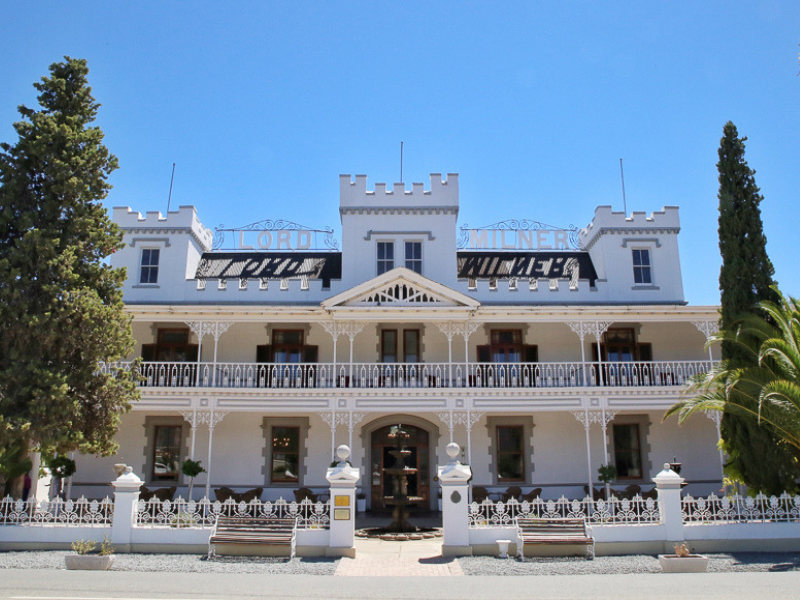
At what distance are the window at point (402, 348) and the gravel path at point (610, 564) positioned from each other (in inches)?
382

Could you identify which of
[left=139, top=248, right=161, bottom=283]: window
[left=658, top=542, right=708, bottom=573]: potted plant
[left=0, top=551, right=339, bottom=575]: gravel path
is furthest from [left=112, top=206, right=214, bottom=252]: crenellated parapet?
[left=658, top=542, right=708, bottom=573]: potted plant

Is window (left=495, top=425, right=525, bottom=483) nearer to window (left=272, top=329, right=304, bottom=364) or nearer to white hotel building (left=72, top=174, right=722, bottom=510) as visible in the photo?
white hotel building (left=72, top=174, right=722, bottom=510)

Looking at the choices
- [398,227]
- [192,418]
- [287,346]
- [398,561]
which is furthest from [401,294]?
[398,561]

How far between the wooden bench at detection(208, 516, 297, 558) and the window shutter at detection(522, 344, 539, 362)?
11.1 m

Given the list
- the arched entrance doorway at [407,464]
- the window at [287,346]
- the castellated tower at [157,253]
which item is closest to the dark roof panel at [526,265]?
the arched entrance doorway at [407,464]

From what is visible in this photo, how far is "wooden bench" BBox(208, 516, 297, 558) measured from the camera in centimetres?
1153

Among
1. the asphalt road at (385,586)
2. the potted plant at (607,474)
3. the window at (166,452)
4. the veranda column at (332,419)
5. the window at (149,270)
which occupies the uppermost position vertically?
the window at (149,270)

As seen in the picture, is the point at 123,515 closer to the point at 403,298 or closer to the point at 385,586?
the point at 385,586

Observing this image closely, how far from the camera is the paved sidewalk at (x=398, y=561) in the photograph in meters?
10.6

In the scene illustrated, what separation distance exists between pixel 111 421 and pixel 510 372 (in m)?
11.4

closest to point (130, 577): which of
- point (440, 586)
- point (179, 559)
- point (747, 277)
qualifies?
point (179, 559)

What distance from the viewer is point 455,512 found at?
470 inches

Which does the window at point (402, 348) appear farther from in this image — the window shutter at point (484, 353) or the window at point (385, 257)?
the window at point (385, 257)

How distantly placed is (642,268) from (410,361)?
28.0 feet
